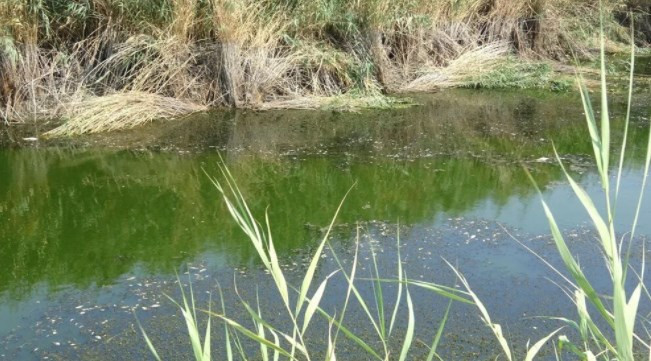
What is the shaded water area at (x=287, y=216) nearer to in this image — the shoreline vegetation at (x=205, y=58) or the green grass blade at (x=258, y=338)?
the shoreline vegetation at (x=205, y=58)

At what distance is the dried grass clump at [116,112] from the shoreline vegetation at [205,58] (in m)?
0.01

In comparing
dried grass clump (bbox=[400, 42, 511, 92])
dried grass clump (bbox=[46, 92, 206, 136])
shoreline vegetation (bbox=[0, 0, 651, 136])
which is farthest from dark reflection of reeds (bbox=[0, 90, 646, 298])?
dried grass clump (bbox=[400, 42, 511, 92])

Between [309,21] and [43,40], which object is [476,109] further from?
[43,40]

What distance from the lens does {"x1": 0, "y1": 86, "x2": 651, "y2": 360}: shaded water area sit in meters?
3.73

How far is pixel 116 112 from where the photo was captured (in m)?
7.22

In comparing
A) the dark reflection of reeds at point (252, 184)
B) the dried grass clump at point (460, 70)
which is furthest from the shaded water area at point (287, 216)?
the dried grass clump at point (460, 70)

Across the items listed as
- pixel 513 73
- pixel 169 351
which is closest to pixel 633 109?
pixel 513 73

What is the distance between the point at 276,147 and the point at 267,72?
148 cm

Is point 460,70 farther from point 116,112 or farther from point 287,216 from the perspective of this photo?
point 287,216

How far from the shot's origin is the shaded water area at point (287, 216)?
373cm

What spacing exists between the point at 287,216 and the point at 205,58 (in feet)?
10.6

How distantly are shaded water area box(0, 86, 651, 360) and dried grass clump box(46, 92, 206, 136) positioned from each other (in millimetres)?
186

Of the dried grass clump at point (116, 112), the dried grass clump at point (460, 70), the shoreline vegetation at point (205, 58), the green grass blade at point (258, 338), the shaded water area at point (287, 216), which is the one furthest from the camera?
the dried grass clump at point (460, 70)

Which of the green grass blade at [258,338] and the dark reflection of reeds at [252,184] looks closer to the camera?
the green grass blade at [258,338]
